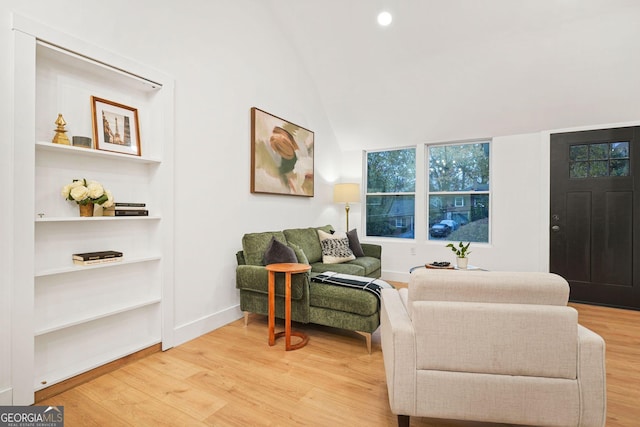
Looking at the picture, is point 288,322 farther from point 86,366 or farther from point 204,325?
point 86,366

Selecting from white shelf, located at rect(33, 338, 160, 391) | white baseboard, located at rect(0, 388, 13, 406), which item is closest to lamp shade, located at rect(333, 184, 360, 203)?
white shelf, located at rect(33, 338, 160, 391)

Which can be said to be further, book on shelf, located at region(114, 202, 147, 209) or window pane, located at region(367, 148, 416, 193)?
window pane, located at region(367, 148, 416, 193)

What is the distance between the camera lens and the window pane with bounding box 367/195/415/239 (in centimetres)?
512

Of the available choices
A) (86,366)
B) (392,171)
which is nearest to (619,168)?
(392,171)

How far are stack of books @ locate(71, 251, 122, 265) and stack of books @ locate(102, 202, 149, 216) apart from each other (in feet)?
0.92

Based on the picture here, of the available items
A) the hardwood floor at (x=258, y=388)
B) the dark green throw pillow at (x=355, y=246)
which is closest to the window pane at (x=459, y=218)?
the dark green throw pillow at (x=355, y=246)

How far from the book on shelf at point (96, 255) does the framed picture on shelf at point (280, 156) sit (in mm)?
1572

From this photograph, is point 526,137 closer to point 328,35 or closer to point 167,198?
point 328,35

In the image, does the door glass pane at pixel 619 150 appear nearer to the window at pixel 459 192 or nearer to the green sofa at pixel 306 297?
the window at pixel 459 192

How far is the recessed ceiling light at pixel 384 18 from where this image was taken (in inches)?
138

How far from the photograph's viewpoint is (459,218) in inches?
189

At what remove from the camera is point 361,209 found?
17.9 ft

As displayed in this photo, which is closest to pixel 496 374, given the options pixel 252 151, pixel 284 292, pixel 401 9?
pixel 284 292

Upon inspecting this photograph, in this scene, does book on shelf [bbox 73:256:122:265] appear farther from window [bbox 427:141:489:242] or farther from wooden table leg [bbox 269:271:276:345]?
window [bbox 427:141:489:242]
